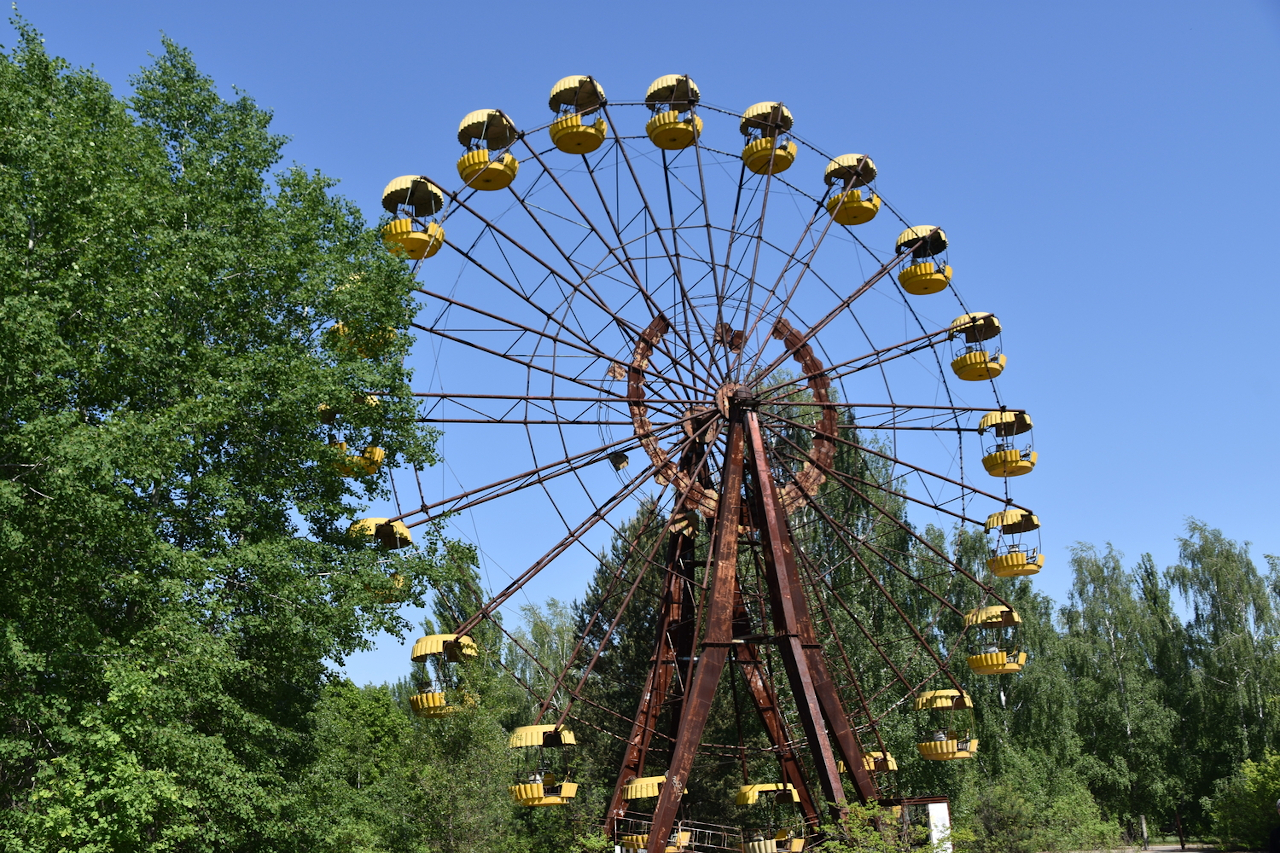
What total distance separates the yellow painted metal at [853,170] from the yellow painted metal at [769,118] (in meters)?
1.55

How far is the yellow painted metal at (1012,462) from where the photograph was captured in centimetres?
2191

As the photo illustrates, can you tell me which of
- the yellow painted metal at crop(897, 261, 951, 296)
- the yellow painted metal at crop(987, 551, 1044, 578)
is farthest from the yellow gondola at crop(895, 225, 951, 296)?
the yellow painted metal at crop(987, 551, 1044, 578)

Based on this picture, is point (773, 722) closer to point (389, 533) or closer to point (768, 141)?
point (389, 533)

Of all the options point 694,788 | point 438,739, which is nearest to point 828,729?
point 438,739

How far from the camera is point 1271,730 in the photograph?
38.4 metres

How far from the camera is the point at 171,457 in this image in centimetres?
1364

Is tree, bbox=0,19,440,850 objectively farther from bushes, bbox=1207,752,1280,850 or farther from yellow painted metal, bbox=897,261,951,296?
bushes, bbox=1207,752,1280,850

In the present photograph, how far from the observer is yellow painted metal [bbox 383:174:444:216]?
1997cm

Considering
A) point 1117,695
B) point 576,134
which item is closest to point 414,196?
point 576,134

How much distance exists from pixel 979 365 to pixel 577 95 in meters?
10.3

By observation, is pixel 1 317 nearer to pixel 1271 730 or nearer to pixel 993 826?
pixel 993 826

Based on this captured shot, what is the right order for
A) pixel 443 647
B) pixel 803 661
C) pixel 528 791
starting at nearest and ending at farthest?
pixel 803 661 < pixel 528 791 < pixel 443 647

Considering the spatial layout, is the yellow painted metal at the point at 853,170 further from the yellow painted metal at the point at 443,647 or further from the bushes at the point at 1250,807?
the bushes at the point at 1250,807

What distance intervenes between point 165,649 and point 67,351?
4.13 meters
